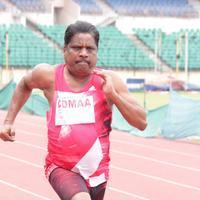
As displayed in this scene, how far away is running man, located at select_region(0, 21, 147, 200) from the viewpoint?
4.24 metres

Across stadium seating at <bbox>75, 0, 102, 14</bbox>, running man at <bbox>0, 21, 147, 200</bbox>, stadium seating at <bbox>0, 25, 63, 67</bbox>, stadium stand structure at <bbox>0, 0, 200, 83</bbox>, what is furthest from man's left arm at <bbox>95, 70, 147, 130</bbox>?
stadium seating at <bbox>75, 0, 102, 14</bbox>

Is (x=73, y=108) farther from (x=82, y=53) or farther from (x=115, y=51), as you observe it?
(x=115, y=51)

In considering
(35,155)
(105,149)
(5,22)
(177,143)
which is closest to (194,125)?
(177,143)

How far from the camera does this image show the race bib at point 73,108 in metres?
4.33

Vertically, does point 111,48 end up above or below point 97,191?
below

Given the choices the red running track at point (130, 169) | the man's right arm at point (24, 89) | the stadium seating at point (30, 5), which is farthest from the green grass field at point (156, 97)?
the man's right arm at point (24, 89)

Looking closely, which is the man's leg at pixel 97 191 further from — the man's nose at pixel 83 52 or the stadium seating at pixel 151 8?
the stadium seating at pixel 151 8

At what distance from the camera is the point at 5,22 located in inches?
1540

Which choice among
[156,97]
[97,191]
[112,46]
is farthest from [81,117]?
[112,46]

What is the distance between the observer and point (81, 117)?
434 centimetres

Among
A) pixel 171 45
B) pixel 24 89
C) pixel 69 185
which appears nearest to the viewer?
pixel 69 185

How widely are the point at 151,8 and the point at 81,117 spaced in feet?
132

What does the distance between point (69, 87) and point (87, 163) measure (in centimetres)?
44

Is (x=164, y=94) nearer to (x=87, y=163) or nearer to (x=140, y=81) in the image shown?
(x=140, y=81)
